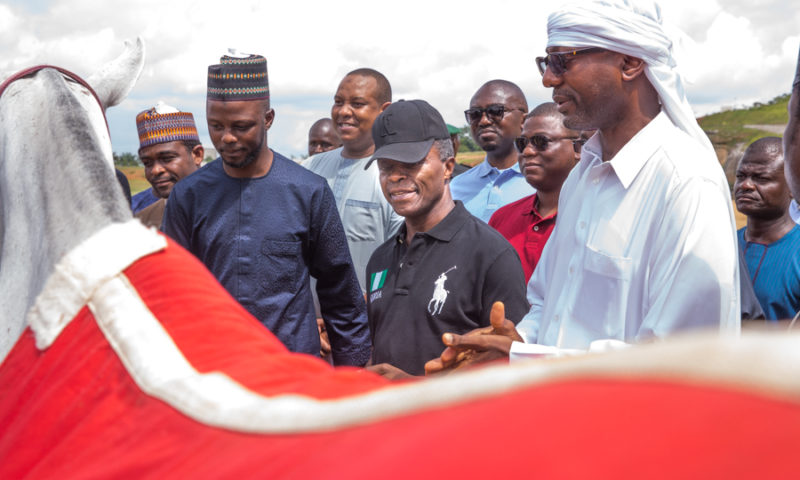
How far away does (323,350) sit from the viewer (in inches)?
158

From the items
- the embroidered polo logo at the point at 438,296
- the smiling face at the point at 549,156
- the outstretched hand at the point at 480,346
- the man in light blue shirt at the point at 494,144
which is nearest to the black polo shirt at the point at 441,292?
the embroidered polo logo at the point at 438,296

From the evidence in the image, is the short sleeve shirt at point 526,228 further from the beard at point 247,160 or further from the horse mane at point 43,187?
the horse mane at point 43,187

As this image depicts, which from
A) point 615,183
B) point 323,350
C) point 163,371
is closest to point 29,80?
point 163,371

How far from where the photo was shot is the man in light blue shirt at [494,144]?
5453 millimetres

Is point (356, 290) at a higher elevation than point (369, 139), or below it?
below

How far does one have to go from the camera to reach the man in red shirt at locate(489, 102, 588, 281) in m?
4.21

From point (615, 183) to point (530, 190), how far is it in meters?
2.99

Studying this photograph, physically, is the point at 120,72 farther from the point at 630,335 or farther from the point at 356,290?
the point at 630,335

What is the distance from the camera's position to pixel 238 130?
11.5 ft

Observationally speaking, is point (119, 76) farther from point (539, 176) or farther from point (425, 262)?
point (539, 176)

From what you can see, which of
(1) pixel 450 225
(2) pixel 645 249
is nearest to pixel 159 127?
(1) pixel 450 225

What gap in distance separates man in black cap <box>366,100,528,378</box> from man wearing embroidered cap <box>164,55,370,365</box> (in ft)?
1.04

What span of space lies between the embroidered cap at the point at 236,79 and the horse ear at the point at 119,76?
3.38ft

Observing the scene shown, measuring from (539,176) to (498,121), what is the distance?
1.48 m
